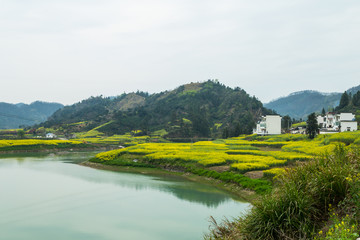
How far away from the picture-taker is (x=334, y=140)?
46531 millimetres

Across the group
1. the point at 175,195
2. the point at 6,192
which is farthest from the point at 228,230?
the point at 6,192

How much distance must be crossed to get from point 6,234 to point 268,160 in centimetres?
2847

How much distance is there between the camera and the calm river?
59.5 feet

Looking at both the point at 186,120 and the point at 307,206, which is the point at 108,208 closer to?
the point at 307,206

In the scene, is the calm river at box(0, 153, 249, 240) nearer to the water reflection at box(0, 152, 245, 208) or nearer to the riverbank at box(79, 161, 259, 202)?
the water reflection at box(0, 152, 245, 208)

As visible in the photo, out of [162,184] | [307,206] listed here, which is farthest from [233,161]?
[307,206]

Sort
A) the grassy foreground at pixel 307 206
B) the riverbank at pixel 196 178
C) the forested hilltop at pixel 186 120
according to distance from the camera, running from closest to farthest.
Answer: the grassy foreground at pixel 307 206 → the riverbank at pixel 196 178 → the forested hilltop at pixel 186 120

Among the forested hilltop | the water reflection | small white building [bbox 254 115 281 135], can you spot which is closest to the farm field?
the water reflection

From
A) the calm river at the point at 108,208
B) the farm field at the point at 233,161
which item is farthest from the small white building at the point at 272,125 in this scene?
the calm river at the point at 108,208

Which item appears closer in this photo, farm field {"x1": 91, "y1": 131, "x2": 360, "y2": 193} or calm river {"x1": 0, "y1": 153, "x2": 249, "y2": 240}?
calm river {"x1": 0, "y1": 153, "x2": 249, "y2": 240}

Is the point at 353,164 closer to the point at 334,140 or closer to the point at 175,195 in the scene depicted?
the point at 175,195

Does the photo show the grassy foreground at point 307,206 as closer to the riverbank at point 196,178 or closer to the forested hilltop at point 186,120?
the riverbank at point 196,178

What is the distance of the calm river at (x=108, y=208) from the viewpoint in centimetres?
1814

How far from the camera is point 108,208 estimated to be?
75.9 ft
